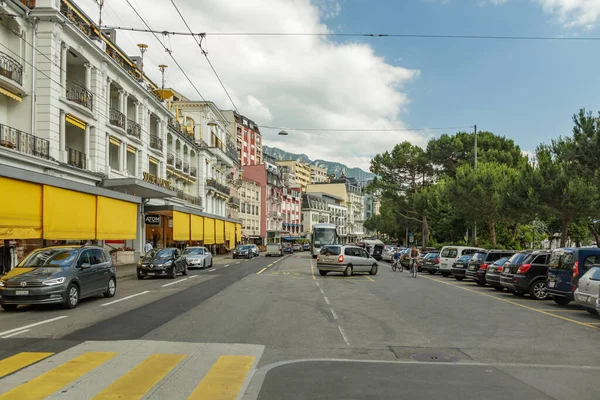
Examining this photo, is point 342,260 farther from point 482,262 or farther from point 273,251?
point 273,251

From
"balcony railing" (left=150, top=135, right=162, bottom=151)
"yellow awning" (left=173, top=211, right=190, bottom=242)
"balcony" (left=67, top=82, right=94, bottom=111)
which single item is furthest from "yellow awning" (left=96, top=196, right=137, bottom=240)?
"balcony railing" (left=150, top=135, right=162, bottom=151)

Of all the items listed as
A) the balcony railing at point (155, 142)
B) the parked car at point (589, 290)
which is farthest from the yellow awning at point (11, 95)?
the parked car at point (589, 290)

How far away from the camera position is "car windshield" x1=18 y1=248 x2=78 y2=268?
14.0 meters

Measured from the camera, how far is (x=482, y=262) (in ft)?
79.4

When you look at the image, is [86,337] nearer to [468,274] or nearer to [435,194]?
[468,274]

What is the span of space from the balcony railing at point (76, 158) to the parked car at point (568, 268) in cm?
2482

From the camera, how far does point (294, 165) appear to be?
17300 centimetres

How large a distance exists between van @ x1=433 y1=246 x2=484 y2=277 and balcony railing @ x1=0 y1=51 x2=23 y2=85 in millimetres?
24271

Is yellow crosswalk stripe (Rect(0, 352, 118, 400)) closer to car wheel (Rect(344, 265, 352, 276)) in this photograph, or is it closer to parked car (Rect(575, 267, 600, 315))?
parked car (Rect(575, 267, 600, 315))

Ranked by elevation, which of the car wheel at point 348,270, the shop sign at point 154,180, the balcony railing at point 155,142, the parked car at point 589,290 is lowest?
the car wheel at point 348,270

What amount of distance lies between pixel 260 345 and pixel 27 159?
20203mm

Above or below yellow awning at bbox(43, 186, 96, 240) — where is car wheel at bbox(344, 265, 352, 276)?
below

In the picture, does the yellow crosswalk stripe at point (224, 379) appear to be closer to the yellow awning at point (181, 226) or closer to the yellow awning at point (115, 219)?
the yellow awning at point (115, 219)

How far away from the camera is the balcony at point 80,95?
29594 mm
